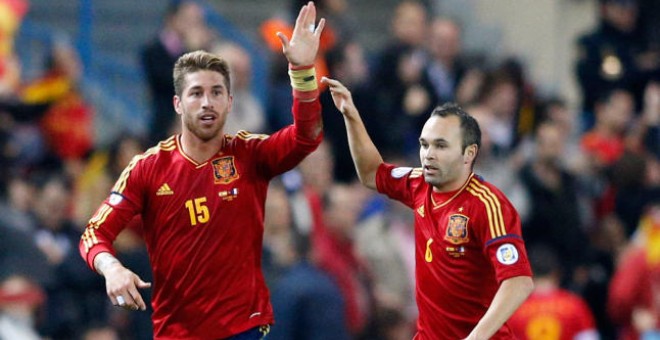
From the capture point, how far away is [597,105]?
1814 cm

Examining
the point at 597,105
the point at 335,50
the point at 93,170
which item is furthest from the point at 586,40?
the point at 93,170

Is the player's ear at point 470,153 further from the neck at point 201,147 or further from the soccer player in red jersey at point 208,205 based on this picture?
the neck at point 201,147

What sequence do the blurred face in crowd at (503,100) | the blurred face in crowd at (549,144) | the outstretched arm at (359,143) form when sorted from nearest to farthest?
the outstretched arm at (359,143), the blurred face in crowd at (549,144), the blurred face in crowd at (503,100)

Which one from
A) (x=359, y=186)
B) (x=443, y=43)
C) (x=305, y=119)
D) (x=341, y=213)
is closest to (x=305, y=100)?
(x=305, y=119)

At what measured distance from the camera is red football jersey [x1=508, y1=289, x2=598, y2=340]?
525 inches

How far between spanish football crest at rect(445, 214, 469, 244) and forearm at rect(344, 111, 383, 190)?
92cm

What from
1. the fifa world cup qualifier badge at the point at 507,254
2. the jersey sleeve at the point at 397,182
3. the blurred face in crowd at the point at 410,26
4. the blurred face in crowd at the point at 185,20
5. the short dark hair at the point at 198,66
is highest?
the blurred face in crowd at the point at 185,20

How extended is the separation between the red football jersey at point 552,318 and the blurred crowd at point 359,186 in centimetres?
2

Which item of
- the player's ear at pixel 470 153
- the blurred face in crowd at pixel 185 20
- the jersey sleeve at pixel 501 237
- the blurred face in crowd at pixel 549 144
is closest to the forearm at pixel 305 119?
the player's ear at pixel 470 153

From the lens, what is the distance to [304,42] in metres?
9.30

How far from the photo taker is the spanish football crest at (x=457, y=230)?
9039mm

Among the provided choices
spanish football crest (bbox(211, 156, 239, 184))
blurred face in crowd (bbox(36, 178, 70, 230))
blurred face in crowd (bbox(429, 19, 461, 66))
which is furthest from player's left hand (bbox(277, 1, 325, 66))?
blurred face in crowd (bbox(429, 19, 461, 66))

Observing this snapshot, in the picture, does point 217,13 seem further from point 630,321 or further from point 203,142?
point 203,142

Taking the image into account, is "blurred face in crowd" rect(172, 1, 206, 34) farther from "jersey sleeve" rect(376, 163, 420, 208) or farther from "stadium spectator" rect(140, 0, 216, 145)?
"jersey sleeve" rect(376, 163, 420, 208)
